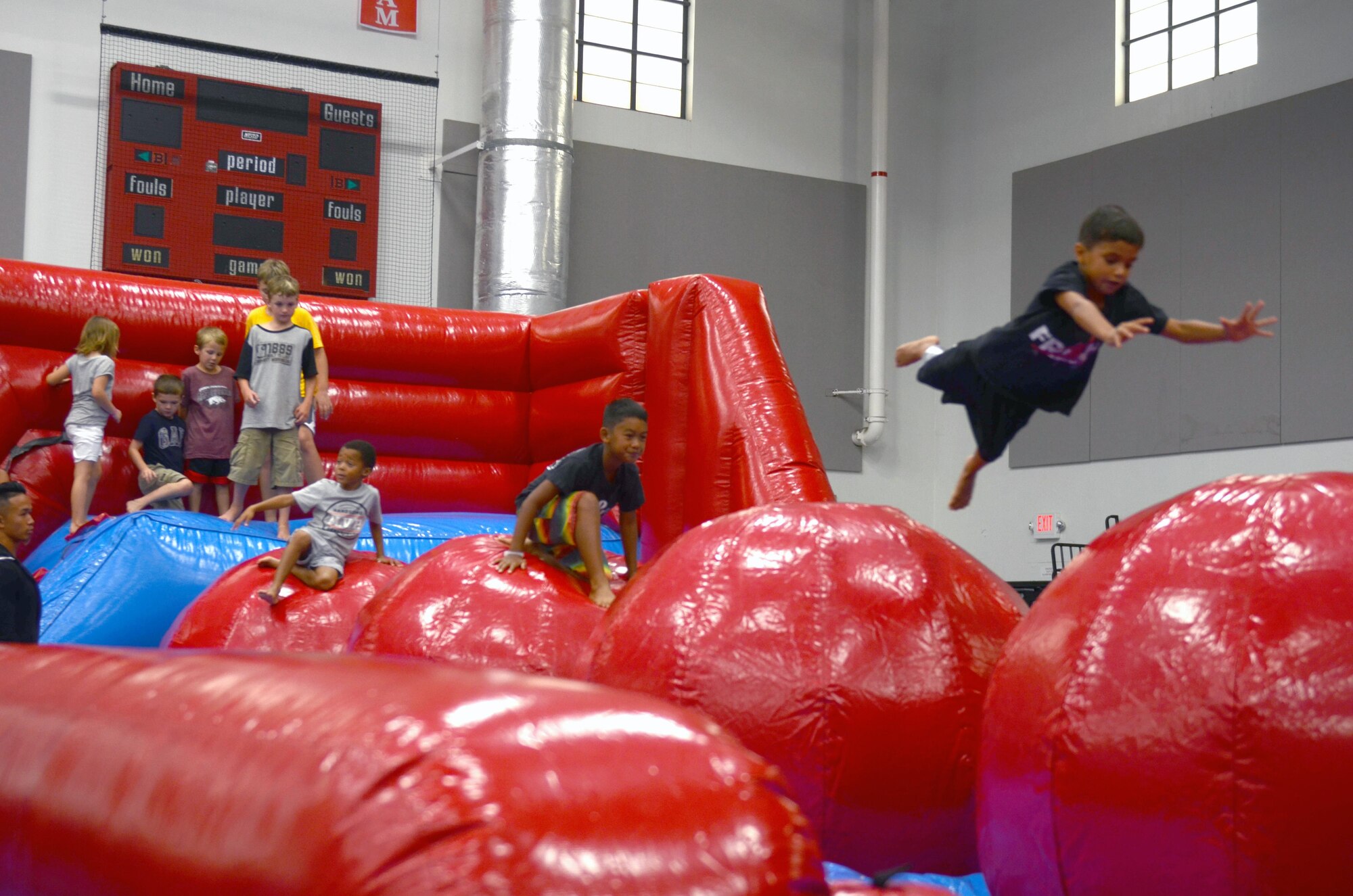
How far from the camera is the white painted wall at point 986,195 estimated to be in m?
11.5

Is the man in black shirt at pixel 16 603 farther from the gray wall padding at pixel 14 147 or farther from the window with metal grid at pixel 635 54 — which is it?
the window with metal grid at pixel 635 54

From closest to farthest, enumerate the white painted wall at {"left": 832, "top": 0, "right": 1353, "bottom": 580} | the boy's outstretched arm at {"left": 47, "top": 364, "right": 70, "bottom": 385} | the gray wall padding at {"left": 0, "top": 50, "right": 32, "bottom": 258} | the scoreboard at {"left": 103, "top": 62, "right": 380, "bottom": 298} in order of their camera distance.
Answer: the boy's outstretched arm at {"left": 47, "top": 364, "right": 70, "bottom": 385}
the scoreboard at {"left": 103, "top": 62, "right": 380, "bottom": 298}
the gray wall padding at {"left": 0, "top": 50, "right": 32, "bottom": 258}
the white painted wall at {"left": 832, "top": 0, "right": 1353, "bottom": 580}

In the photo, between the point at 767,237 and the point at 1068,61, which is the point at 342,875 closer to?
the point at 767,237

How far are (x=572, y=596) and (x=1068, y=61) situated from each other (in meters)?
9.73

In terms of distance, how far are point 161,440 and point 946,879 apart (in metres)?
5.02

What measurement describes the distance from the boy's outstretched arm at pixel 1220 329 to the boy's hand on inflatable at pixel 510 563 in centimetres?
219

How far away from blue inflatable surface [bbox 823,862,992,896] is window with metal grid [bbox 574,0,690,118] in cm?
962

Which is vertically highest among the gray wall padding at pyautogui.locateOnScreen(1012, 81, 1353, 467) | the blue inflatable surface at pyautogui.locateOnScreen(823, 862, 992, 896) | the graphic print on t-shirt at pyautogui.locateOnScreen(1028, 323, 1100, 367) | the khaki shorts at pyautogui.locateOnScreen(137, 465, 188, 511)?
the gray wall padding at pyautogui.locateOnScreen(1012, 81, 1353, 467)

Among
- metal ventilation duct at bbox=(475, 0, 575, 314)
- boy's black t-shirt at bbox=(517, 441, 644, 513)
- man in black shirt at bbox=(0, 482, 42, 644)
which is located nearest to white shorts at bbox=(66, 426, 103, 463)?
man in black shirt at bbox=(0, 482, 42, 644)

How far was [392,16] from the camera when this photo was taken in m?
10.8

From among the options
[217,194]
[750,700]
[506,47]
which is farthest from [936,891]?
[506,47]

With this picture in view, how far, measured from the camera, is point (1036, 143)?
40.9ft

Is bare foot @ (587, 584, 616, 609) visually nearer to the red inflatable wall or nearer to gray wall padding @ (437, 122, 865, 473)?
the red inflatable wall

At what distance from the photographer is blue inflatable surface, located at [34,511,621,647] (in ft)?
18.6
